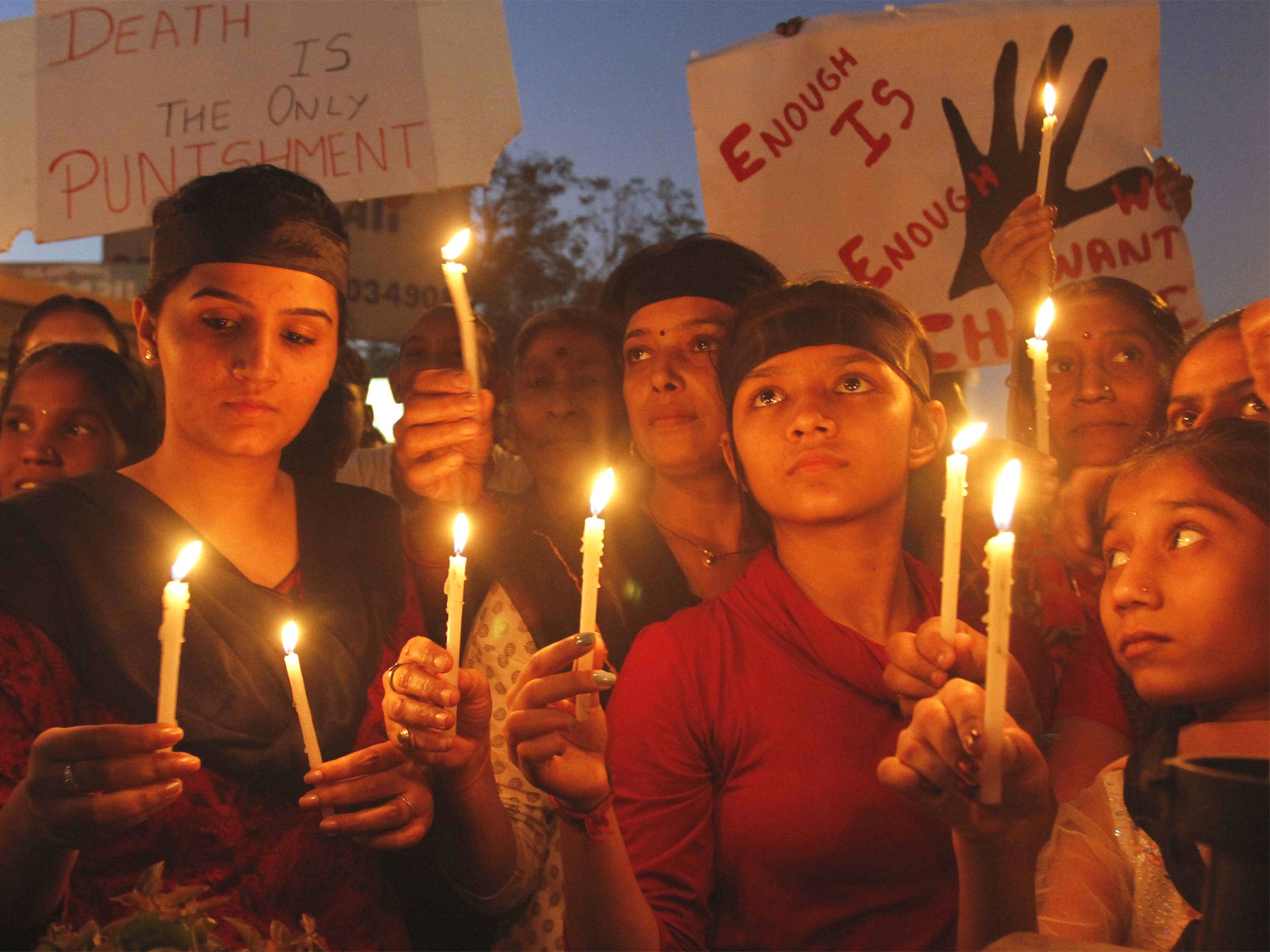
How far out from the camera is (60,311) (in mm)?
4113

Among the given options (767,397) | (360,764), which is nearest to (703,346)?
(767,397)

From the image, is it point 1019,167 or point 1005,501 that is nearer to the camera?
point 1005,501

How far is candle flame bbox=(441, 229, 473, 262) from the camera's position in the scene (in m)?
2.10

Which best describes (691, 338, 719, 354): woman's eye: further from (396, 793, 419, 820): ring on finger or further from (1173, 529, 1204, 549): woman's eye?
(396, 793, 419, 820): ring on finger

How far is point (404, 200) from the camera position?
6512 millimetres

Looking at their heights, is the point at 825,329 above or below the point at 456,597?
above

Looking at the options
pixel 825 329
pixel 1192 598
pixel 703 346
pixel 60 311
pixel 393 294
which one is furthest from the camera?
pixel 393 294

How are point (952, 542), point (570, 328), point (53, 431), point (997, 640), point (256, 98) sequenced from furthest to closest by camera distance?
point (256, 98), point (570, 328), point (53, 431), point (952, 542), point (997, 640)

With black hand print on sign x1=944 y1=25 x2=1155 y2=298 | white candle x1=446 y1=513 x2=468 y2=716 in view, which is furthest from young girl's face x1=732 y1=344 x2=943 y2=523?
black hand print on sign x1=944 y1=25 x2=1155 y2=298

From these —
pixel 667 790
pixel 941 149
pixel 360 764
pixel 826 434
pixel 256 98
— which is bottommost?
pixel 667 790

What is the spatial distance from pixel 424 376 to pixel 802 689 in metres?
1.14

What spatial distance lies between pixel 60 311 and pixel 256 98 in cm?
117

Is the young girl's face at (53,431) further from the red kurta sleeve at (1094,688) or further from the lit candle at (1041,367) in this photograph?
the red kurta sleeve at (1094,688)

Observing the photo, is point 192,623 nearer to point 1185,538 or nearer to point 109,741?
point 109,741
